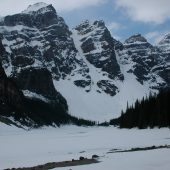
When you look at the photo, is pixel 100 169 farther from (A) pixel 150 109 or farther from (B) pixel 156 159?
(A) pixel 150 109

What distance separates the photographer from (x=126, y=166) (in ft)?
94.5

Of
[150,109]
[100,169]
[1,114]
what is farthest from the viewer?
[1,114]

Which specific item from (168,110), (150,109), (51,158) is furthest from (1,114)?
(51,158)

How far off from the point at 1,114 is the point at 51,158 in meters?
139

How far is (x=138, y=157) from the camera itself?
33.7m

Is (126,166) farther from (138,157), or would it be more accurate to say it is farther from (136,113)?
(136,113)

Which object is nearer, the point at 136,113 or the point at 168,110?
the point at 168,110

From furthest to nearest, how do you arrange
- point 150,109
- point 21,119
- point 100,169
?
point 21,119 → point 150,109 → point 100,169

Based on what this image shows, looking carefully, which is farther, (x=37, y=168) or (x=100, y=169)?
(x=37, y=168)

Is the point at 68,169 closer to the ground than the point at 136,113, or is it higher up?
closer to the ground

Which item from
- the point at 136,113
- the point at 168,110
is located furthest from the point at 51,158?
the point at 136,113

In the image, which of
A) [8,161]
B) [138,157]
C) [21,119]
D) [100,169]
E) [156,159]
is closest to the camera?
[100,169]

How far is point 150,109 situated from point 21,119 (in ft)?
299

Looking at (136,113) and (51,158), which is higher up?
(136,113)
